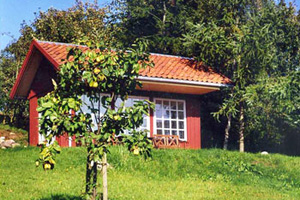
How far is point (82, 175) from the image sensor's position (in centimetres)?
1140

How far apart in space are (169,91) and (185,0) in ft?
28.0

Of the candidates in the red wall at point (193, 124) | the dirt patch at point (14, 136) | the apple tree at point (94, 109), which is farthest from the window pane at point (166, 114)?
the apple tree at point (94, 109)

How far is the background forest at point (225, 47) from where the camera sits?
17969mm

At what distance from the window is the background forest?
138cm

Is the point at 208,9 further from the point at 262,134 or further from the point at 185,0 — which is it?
the point at 262,134

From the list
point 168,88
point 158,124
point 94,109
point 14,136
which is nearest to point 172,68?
point 168,88

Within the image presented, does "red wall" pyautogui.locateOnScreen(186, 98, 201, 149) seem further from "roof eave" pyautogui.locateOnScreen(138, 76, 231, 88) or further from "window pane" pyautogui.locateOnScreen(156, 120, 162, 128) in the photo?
"roof eave" pyautogui.locateOnScreen(138, 76, 231, 88)

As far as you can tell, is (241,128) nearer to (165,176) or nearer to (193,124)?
(193,124)

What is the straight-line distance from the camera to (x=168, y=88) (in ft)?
58.6

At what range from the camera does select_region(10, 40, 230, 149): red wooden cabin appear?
56.6 ft

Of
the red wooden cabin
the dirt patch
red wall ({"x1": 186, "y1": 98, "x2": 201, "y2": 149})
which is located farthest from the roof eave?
the dirt patch

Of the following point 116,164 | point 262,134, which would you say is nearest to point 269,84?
point 262,134

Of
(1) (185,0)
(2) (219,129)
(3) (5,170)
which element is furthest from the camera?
(1) (185,0)

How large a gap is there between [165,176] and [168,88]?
643cm
